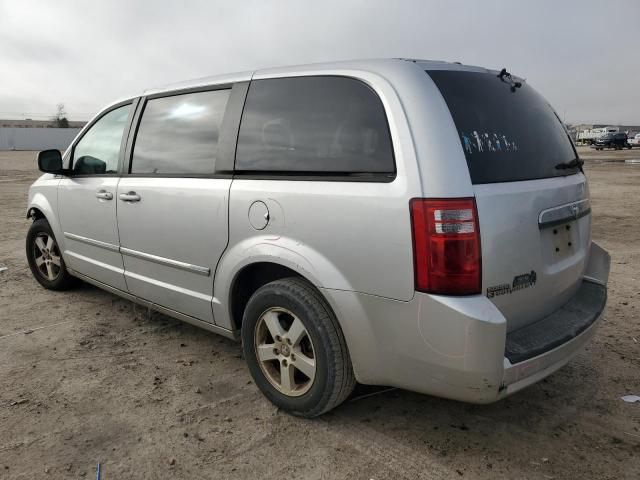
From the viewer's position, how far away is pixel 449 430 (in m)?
2.66

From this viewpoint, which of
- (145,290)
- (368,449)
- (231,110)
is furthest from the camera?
(145,290)

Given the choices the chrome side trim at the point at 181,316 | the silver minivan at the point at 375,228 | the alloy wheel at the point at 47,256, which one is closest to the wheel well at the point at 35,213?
the alloy wheel at the point at 47,256

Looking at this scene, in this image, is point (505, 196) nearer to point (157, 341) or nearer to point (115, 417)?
point (115, 417)

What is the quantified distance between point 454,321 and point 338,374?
2.24 ft

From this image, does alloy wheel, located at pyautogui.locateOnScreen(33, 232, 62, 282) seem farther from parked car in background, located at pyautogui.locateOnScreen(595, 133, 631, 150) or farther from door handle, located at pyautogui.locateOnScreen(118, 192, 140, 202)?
parked car in background, located at pyautogui.locateOnScreen(595, 133, 631, 150)

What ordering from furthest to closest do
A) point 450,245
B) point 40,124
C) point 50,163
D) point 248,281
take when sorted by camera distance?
1. point 40,124
2. point 50,163
3. point 248,281
4. point 450,245

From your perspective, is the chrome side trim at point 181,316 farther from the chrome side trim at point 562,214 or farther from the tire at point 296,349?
the chrome side trim at point 562,214

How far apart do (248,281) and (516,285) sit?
1480 millimetres


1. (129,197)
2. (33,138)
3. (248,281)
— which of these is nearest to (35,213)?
(129,197)

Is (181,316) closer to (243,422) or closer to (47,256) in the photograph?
(243,422)

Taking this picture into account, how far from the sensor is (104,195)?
381 cm

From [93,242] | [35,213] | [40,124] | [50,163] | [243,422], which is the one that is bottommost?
[243,422]

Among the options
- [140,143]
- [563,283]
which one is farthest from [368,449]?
[140,143]

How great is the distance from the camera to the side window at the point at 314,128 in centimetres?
241
